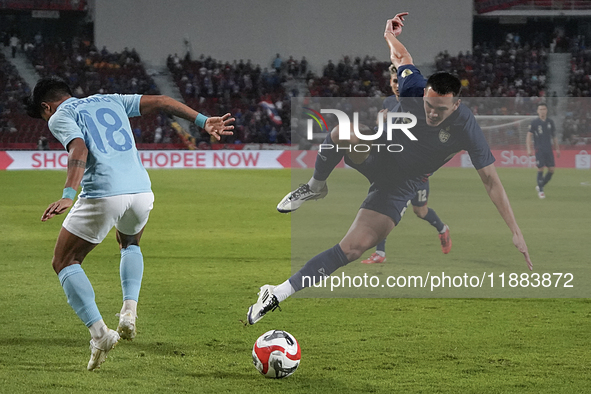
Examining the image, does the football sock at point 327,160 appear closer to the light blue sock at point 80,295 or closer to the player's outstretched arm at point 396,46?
the player's outstretched arm at point 396,46

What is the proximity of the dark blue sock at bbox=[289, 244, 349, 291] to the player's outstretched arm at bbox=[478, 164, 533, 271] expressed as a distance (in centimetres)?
153

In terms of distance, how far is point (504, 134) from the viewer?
1123cm

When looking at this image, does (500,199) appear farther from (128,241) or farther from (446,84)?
(128,241)

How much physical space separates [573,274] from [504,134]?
3512mm

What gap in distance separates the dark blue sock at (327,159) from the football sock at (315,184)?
0.09 meters

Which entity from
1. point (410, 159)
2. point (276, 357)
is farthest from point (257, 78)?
Result: point (276, 357)

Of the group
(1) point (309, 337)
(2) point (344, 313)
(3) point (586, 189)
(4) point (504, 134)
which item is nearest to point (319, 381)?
(1) point (309, 337)

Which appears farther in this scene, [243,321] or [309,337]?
[243,321]

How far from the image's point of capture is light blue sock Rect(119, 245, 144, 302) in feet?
17.8

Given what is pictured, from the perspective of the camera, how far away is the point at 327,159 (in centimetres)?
666

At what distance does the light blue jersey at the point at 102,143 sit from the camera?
195 inches

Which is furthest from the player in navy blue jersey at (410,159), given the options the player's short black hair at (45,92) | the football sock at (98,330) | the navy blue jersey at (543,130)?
the navy blue jersey at (543,130)

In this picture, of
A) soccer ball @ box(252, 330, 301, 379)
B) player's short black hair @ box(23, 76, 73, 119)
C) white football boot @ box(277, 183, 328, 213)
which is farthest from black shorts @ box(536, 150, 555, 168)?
player's short black hair @ box(23, 76, 73, 119)

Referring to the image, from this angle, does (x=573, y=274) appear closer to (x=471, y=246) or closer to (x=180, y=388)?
(x=471, y=246)
